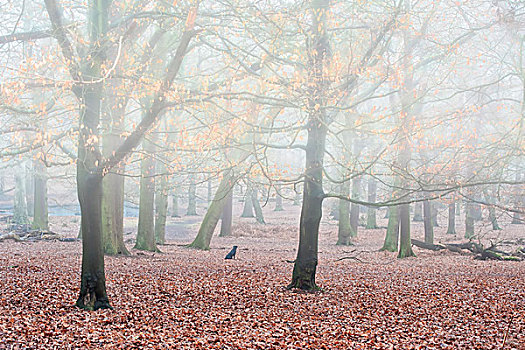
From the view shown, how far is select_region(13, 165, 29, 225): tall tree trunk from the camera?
2463 cm

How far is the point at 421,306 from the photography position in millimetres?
8516

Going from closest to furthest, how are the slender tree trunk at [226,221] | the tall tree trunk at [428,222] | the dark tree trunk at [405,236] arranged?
the dark tree trunk at [405,236]
the tall tree trunk at [428,222]
the slender tree trunk at [226,221]

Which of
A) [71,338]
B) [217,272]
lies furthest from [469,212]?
[71,338]

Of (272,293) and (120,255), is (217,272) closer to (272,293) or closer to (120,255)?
(272,293)

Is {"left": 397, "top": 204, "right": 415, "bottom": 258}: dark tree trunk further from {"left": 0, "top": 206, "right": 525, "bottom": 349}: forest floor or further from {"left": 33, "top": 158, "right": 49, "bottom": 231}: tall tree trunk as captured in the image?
{"left": 33, "top": 158, "right": 49, "bottom": 231}: tall tree trunk

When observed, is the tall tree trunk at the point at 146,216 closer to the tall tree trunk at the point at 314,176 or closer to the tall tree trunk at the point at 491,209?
the tall tree trunk at the point at 314,176

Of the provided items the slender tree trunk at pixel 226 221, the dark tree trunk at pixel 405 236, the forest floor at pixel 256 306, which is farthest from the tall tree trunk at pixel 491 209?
the slender tree trunk at pixel 226 221

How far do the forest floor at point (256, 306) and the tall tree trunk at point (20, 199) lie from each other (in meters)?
11.7

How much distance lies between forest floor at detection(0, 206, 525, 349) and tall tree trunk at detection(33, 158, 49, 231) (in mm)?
8692

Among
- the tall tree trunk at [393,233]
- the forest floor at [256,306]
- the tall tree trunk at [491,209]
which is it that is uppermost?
the tall tree trunk at [491,209]

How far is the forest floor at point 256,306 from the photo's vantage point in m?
6.30

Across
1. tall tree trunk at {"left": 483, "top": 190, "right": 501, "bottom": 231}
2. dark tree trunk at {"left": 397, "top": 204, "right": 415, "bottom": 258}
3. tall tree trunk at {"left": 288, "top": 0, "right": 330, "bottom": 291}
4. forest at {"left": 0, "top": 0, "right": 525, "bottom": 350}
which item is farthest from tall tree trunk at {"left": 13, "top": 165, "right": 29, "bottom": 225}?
tall tree trunk at {"left": 483, "top": 190, "right": 501, "bottom": 231}

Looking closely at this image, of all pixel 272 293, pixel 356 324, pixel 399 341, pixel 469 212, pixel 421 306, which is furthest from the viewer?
pixel 469 212

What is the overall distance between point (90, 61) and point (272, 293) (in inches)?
206
